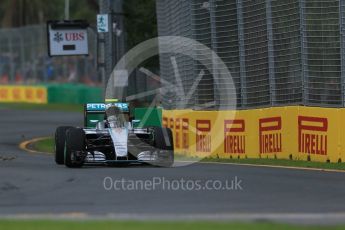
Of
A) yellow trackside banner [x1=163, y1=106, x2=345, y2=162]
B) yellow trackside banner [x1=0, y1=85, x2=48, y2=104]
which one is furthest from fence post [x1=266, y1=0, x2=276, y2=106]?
yellow trackside banner [x1=0, y1=85, x2=48, y2=104]

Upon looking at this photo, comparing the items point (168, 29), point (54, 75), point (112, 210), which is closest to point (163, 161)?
point (112, 210)

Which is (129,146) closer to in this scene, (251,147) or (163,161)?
(163,161)

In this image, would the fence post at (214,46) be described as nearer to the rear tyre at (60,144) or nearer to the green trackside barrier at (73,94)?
the rear tyre at (60,144)

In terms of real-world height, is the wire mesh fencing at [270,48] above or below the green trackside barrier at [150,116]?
above

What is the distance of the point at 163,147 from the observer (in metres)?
16.5

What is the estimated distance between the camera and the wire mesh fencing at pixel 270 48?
56.2 ft

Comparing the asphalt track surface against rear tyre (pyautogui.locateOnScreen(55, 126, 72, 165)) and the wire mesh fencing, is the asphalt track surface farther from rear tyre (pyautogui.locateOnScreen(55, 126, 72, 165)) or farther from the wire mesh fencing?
the wire mesh fencing

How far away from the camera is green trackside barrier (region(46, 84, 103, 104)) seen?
48.8 m

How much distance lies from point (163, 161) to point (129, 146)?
78 centimetres

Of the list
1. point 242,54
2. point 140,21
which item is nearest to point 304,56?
point 242,54

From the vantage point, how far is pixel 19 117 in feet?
125

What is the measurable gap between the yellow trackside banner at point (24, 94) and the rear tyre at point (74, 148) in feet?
127

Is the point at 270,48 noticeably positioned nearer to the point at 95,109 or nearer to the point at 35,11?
the point at 95,109

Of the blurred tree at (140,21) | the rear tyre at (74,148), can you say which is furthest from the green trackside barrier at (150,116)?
the blurred tree at (140,21)
